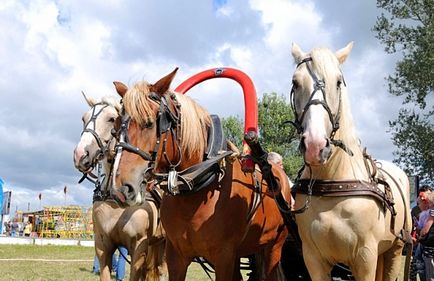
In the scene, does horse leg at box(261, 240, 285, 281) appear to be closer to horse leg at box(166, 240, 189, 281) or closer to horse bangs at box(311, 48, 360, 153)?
horse leg at box(166, 240, 189, 281)

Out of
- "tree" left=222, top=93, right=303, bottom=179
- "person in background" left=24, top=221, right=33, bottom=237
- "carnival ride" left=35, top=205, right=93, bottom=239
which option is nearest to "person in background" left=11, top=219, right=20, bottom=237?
"person in background" left=24, top=221, right=33, bottom=237

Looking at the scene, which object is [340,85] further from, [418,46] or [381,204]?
[418,46]

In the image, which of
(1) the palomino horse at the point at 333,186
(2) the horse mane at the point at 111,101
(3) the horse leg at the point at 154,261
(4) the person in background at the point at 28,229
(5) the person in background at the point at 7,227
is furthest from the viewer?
(5) the person in background at the point at 7,227

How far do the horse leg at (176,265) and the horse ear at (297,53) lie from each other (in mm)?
1823

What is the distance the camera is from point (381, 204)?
3.66 m

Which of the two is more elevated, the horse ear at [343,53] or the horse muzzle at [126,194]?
the horse ear at [343,53]

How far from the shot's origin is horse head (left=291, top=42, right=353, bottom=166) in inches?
124

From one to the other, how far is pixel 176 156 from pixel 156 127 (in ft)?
1.07

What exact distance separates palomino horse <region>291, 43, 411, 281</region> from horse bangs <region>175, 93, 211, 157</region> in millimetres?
903

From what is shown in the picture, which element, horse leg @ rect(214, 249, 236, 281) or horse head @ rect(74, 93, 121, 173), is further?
horse head @ rect(74, 93, 121, 173)

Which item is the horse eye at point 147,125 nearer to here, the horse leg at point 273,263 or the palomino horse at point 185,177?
the palomino horse at point 185,177

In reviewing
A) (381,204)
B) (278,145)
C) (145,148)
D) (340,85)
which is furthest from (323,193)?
(278,145)

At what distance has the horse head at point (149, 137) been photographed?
353 centimetres

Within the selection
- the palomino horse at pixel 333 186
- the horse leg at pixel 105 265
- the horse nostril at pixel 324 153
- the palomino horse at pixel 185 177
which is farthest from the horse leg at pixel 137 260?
the horse nostril at pixel 324 153
